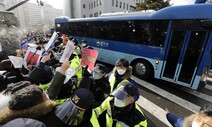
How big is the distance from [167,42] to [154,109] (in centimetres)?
277

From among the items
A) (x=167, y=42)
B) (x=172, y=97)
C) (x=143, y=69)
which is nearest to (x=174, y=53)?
(x=167, y=42)

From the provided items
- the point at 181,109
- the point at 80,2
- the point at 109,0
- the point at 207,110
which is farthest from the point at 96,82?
the point at 80,2

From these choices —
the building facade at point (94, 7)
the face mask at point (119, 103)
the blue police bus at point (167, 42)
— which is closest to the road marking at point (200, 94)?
the blue police bus at point (167, 42)

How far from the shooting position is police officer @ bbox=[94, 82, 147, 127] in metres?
2.14

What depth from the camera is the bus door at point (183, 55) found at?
492 centimetres

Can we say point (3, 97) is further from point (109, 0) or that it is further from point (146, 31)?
point (109, 0)

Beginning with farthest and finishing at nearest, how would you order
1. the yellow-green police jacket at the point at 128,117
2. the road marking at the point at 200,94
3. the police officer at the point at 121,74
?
1. the road marking at the point at 200,94
2. the police officer at the point at 121,74
3. the yellow-green police jacket at the point at 128,117

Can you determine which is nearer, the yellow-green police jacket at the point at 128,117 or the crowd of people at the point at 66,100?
the crowd of people at the point at 66,100

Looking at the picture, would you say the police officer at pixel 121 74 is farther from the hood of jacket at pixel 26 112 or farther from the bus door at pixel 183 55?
the bus door at pixel 183 55

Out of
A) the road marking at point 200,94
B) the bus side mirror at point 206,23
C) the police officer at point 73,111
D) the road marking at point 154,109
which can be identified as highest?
the bus side mirror at point 206,23

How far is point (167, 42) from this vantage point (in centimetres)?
555

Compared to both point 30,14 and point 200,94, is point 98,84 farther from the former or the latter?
point 30,14

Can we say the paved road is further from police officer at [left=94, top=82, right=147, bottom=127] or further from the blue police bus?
police officer at [left=94, top=82, right=147, bottom=127]

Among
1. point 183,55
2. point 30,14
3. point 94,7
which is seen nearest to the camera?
point 183,55
